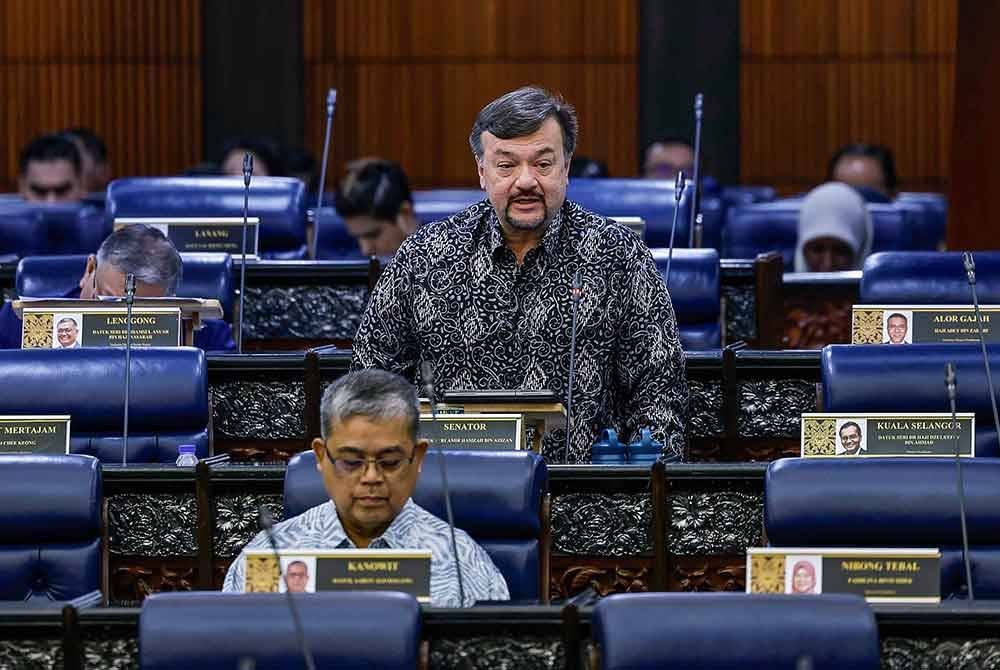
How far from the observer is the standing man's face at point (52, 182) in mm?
9711

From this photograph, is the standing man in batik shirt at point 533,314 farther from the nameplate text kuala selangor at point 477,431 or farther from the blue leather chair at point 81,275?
the blue leather chair at point 81,275

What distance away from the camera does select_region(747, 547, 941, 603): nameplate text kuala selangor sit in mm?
3502

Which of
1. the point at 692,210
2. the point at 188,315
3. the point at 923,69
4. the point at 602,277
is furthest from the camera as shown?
the point at 923,69

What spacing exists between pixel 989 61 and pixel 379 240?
8.05 feet

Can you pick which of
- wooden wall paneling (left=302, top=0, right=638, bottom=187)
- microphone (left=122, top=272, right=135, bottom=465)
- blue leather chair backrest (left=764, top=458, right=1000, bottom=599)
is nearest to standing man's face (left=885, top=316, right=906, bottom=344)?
blue leather chair backrest (left=764, top=458, right=1000, bottom=599)

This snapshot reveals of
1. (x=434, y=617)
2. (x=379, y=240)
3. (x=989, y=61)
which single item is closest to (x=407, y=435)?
(x=434, y=617)

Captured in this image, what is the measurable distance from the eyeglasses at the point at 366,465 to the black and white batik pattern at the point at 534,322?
0.81 meters

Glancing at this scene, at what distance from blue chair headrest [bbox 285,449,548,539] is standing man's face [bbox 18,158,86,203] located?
5898mm

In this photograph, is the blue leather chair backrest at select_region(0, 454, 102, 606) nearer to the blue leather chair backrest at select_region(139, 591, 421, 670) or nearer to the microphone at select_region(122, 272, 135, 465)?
the microphone at select_region(122, 272, 135, 465)

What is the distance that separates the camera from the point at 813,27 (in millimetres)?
12000

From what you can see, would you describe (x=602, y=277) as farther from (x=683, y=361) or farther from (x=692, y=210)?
(x=692, y=210)

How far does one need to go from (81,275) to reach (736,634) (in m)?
3.95

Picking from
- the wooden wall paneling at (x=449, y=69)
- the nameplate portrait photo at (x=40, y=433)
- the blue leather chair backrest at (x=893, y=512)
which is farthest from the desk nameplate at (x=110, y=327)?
the wooden wall paneling at (x=449, y=69)

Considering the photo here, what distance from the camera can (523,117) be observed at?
173 inches
